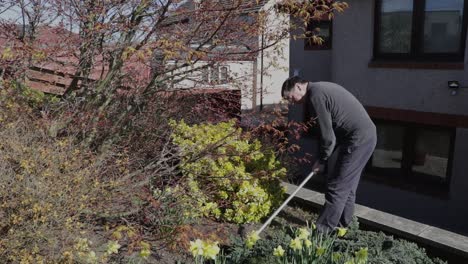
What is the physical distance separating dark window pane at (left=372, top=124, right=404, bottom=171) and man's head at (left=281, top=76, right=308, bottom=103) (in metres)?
4.85

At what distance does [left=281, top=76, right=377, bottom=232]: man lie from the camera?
147 inches

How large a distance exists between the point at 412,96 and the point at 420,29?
3.97ft

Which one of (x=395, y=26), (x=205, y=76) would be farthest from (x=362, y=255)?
(x=395, y=26)

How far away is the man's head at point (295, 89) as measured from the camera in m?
3.82

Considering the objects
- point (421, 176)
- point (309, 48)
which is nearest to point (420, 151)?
point (421, 176)

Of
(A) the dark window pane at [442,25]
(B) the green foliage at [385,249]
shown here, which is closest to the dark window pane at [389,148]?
(A) the dark window pane at [442,25]

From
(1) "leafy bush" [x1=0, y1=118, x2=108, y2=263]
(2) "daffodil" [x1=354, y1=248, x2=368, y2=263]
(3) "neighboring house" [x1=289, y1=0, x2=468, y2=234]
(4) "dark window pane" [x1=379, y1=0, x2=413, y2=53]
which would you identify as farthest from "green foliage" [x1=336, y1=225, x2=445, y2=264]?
(4) "dark window pane" [x1=379, y1=0, x2=413, y2=53]

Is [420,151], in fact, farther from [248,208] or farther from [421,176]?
[248,208]

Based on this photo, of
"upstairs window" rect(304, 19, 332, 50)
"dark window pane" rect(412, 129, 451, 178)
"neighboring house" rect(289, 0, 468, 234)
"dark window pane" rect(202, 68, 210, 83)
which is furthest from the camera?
"upstairs window" rect(304, 19, 332, 50)

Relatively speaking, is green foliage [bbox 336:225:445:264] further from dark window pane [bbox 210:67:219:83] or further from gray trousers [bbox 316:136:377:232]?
dark window pane [bbox 210:67:219:83]

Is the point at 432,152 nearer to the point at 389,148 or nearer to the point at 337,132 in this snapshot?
the point at 389,148

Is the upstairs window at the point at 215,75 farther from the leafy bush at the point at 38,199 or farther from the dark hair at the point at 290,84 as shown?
the leafy bush at the point at 38,199

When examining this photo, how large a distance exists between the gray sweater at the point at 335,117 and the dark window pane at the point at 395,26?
4.45m

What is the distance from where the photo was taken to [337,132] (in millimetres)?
3951
